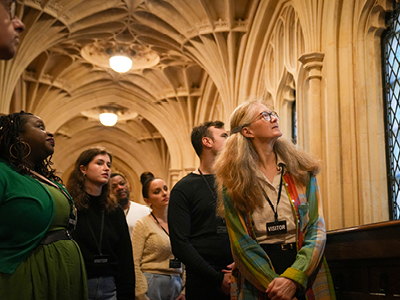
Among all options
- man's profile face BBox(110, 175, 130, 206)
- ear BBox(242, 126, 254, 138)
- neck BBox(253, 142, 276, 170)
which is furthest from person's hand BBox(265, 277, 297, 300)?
man's profile face BBox(110, 175, 130, 206)

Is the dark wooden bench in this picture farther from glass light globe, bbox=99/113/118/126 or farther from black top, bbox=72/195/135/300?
glass light globe, bbox=99/113/118/126

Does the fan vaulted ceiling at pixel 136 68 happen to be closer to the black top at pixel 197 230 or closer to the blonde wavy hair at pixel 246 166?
the black top at pixel 197 230

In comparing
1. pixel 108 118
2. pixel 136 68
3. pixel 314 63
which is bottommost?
pixel 314 63

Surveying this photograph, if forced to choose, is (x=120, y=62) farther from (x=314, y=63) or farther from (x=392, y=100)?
(x=392, y=100)

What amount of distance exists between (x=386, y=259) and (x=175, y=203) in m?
1.33

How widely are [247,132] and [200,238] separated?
0.80 metres

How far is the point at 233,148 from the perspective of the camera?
2.88m

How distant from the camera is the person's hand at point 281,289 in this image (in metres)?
2.34

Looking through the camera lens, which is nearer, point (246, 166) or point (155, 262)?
point (246, 166)

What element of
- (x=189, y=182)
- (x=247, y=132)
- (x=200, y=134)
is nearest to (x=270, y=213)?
(x=247, y=132)

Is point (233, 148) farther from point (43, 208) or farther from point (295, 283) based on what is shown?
point (43, 208)

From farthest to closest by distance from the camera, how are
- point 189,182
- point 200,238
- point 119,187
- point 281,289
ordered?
point 119,187, point 189,182, point 200,238, point 281,289

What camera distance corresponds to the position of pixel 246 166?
272cm

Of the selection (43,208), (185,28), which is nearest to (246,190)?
(43,208)
